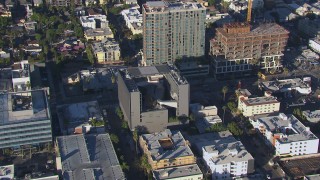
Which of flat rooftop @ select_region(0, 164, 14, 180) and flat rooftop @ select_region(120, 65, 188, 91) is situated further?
flat rooftop @ select_region(120, 65, 188, 91)

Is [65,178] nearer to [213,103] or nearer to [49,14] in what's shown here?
[213,103]

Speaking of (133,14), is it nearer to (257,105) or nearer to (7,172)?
(257,105)

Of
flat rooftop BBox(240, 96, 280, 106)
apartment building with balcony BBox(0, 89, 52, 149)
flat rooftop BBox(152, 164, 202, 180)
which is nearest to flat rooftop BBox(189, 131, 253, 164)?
flat rooftop BBox(152, 164, 202, 180)

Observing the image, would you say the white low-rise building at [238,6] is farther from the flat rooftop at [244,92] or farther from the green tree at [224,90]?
the flat rooftop at [244,92]

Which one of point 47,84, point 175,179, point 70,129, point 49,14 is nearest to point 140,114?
point 70,129

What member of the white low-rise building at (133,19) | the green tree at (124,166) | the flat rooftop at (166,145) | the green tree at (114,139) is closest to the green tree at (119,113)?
the green tree at (114,139)

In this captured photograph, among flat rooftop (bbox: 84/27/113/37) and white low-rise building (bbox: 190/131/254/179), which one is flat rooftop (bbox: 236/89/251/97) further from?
flat rooftop (bbox: 84/27/113/37)

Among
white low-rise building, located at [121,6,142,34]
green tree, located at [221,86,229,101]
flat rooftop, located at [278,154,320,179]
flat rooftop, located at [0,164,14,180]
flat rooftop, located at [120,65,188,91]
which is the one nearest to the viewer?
flat rooftop, located at [0,164,14,180]
